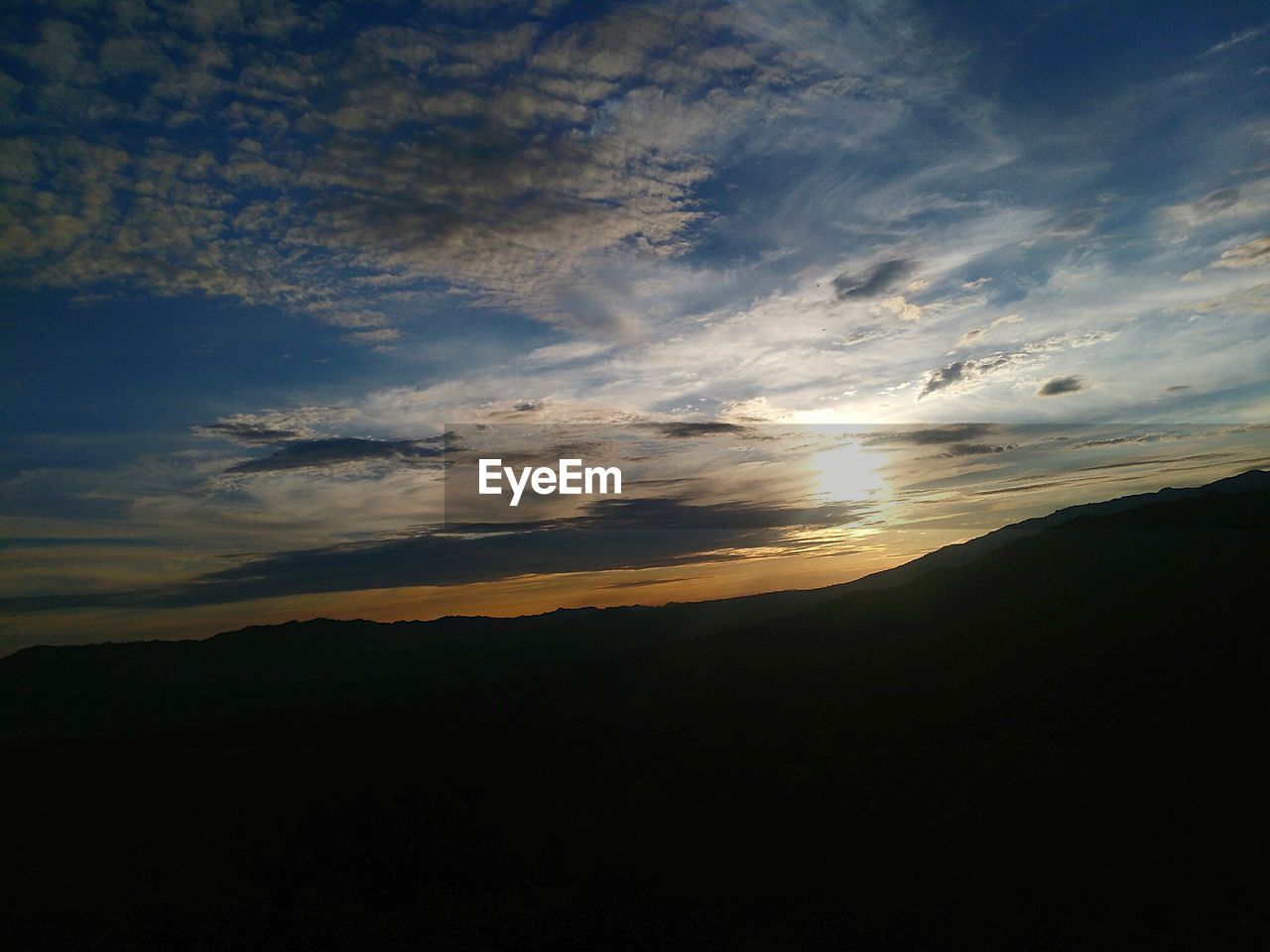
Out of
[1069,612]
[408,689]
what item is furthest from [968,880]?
[408,689]

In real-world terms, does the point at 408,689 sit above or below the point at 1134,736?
below

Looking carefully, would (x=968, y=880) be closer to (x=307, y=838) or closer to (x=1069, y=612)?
(x=307, y=838)

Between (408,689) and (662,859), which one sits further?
(408,689)

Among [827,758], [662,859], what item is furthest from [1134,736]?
[662,859]

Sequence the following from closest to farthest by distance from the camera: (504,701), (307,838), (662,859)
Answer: (662,859)
(307,838)
(504,701)

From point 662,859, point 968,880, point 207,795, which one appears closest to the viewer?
point 968,880

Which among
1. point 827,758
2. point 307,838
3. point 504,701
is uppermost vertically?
point 827,758
